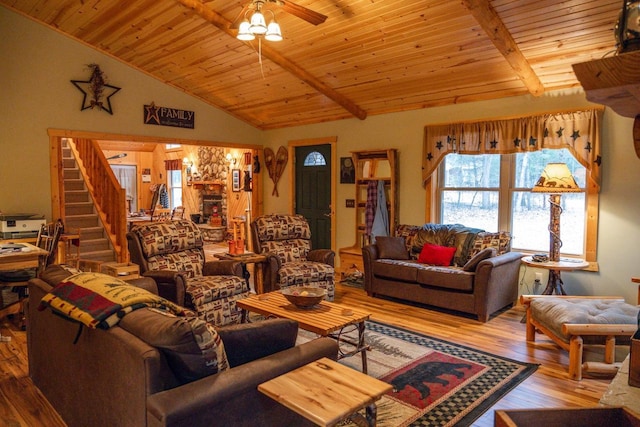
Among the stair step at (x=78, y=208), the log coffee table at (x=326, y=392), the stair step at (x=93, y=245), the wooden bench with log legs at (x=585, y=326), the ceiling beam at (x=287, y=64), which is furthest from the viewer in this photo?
the stair step at (x=78, y=208)

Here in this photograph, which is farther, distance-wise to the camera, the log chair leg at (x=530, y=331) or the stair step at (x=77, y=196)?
the stair step at (x=77, y=196)

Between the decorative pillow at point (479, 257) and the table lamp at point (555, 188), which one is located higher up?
the table lamp at point (555, 188)

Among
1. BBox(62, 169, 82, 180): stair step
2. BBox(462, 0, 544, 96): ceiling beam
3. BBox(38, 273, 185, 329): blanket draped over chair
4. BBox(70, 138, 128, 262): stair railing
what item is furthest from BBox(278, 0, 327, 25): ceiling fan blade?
BBox(62, 169, 82, 180): stair step

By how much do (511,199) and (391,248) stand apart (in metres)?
1.53

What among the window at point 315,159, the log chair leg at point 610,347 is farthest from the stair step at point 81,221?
the log chair leg at point 610,347

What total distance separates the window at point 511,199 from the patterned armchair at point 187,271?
2.98m

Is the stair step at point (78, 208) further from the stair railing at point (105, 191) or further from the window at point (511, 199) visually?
the window at point (511, 199)

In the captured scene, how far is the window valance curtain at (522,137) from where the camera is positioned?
4.53 m

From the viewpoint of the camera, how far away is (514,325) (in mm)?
4465

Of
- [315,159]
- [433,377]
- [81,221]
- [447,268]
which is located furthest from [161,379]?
[81,221]

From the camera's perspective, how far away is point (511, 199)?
5340 millimetres

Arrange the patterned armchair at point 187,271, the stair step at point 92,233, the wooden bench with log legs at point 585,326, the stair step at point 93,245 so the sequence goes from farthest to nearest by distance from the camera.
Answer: the stair step at point 92,233 → the stair step at point 93,245 → the patterned armchair at point 187,271 → the wooden bench with log legs at point 585,326

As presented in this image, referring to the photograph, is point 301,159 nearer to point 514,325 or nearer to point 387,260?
point 387,260

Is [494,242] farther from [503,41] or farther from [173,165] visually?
[173,165]
